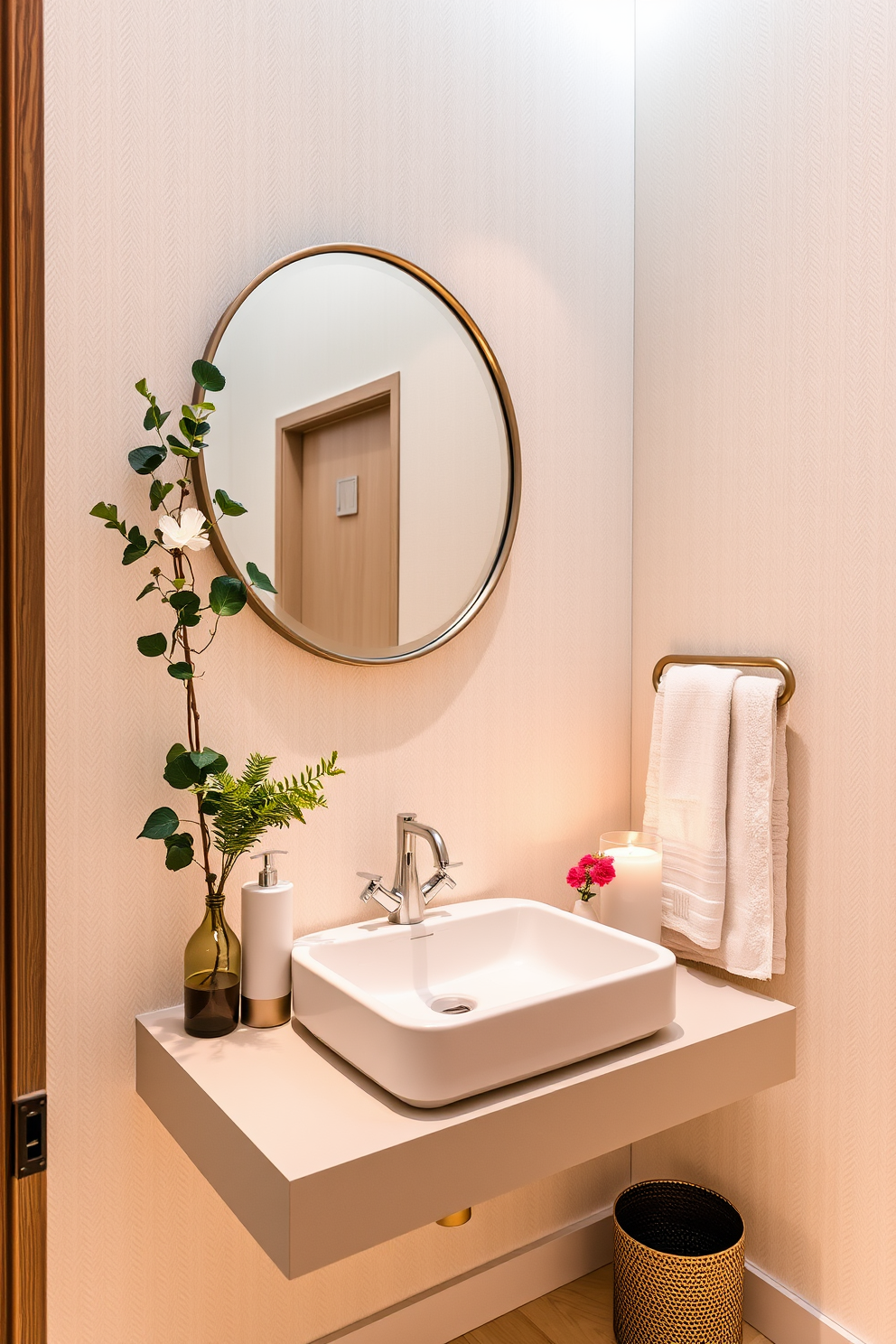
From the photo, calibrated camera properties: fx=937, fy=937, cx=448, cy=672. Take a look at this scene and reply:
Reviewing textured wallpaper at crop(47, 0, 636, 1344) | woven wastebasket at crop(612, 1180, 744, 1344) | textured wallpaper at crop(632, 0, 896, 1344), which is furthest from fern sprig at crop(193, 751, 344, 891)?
woven wastebasket at crop(612, 1180, 744, 1344)

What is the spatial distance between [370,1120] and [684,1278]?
32.5 inches

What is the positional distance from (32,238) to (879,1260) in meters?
1.91

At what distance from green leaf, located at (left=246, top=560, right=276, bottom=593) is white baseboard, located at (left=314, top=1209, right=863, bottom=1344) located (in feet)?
3.95

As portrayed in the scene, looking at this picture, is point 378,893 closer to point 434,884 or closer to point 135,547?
point 434,884

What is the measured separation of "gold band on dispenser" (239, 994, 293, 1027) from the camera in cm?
130

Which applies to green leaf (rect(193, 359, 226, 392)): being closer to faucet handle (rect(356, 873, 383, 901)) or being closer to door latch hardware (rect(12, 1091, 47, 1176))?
faucet handle (rect(356, 873, 383, 901))

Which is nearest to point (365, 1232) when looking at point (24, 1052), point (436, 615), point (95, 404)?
point (24, 1052)

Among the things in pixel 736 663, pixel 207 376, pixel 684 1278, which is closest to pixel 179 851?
pixel 207 376

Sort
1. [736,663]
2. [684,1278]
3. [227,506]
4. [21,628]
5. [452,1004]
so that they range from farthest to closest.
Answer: [736,663] → [684,1278] → [452,1004] → [227,506] → [21,628]

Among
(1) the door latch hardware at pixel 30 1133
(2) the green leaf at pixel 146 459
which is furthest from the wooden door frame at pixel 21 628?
(2) the green leaf at pixel 146 459

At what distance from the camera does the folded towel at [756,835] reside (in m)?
1.54

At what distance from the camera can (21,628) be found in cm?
118

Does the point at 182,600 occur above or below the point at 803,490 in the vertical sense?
below

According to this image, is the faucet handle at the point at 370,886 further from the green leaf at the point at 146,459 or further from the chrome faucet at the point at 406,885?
the green leaf at the point at 146,459
